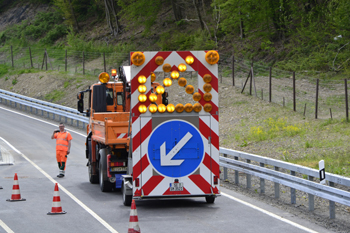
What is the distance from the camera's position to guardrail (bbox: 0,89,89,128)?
28533 mm

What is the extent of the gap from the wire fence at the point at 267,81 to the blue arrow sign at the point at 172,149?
10.0 metres

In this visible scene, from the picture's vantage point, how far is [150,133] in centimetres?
1039

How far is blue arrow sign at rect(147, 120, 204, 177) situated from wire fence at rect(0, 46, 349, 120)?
1004 cm

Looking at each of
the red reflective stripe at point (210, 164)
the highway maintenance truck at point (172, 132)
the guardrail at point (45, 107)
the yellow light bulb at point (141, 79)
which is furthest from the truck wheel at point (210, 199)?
the guardrail at point (45, 107)

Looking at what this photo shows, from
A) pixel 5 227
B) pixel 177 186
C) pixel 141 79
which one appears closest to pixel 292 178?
pixel 177 186

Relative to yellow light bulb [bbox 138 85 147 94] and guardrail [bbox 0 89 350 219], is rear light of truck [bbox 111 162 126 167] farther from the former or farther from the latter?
yellow light bulb [bbox 138 85 147 94]

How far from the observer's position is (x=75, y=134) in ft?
84.8

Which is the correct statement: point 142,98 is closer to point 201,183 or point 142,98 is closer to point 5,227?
point 201,183

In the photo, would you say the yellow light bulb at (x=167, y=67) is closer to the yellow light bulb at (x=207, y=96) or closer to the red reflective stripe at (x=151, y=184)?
the yellow light bulb at (x=207, y=96)

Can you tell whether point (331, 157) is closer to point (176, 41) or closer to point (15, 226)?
point (15, 226)

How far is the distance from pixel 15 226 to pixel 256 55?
97.9 ft

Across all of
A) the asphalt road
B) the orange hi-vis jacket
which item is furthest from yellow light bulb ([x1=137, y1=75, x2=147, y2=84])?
the orange hi-vis jacket

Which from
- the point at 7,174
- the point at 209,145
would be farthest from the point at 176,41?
the point at 209,145

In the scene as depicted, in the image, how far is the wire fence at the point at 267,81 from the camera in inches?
912
